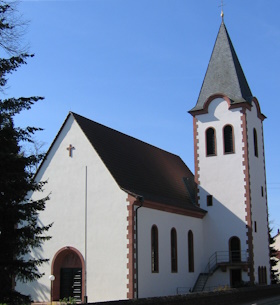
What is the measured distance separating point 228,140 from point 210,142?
52.8 inches

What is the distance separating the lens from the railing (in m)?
32.9

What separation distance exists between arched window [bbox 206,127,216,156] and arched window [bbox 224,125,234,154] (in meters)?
0.82

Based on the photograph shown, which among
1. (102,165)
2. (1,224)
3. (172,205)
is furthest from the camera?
(172,205)

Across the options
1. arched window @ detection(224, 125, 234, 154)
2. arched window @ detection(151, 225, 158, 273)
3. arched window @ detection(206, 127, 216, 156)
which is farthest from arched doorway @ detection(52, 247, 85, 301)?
arched window @ detection(224, 125, 234, 154)

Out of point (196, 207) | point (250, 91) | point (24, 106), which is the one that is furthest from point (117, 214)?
point (250, 91)

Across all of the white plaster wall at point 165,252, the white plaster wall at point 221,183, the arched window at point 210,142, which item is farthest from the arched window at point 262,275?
the arched window at point 210,142

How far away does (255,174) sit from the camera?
1393 inches

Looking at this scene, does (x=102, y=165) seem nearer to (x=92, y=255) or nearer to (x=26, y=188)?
(x=92, y=255)

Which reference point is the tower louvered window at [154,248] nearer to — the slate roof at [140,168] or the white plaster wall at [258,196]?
the slate roof at [140,168]

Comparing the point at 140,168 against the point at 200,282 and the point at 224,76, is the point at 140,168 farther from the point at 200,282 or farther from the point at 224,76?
the point at 224,76

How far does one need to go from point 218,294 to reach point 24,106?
1462 cm

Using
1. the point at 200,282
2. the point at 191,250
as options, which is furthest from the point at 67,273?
the point at 200,282

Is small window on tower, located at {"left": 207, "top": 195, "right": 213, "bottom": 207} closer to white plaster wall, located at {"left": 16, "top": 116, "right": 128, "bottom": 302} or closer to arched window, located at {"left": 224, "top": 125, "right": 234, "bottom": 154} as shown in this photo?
arched window, located at {"left": 224, "top": 125, "right": 234, "bottom": 154}

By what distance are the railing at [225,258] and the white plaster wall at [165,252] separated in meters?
0.61
